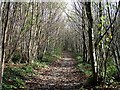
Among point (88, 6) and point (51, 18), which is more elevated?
point (51, 18)

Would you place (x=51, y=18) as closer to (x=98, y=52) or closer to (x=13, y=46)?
(x=13, y=46)

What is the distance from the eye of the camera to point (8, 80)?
12.9 m

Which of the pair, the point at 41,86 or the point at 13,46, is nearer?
the point at 41,86

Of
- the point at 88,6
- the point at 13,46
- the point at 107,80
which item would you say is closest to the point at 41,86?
the point at 107,80

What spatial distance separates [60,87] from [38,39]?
15276 mm

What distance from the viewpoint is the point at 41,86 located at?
13.0 meters

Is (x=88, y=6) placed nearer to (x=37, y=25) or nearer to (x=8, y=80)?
(x=8, y=80)

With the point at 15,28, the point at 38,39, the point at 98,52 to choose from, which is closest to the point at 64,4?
the point at 38,39

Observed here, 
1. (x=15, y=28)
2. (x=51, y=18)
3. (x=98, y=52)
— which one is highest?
(x=51, y=18)

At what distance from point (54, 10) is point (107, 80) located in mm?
20364

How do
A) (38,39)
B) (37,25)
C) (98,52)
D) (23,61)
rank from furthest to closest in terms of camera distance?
(38,39) < (37,25) < (23,61) < (98,52)

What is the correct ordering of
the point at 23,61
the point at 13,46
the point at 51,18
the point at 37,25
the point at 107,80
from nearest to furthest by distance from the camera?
the point at 107,80, the point at 13,46, the point at 23,61, the point at 37,25, the point at 51,18

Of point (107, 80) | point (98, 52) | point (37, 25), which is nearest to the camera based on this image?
point (107, 80)

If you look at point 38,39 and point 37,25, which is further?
point 38,39
